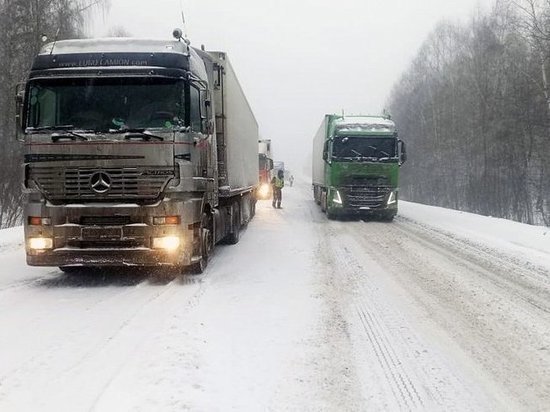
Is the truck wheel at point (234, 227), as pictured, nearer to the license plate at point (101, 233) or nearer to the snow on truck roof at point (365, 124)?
the license plate at point (101, 233)

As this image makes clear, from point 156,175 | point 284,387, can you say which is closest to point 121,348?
point 284,387

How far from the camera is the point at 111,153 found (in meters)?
6.36

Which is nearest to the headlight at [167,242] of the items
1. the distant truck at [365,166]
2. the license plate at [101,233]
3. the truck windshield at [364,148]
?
the license plate at [101,233]

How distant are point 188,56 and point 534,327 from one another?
18.6 feet

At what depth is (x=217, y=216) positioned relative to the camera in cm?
913

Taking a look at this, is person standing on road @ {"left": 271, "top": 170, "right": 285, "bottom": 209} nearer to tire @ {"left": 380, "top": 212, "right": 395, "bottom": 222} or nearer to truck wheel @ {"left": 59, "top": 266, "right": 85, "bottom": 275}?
tire @ {"left": 380, "top": 212, "right": 395, "bottom": 222}

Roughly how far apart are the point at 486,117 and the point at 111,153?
34.5 meters

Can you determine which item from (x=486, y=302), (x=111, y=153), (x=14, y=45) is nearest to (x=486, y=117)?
(x=14, y=45)

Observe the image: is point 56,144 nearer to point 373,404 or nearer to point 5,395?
point 5,395

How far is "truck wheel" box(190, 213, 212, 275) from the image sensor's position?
7617 millimetres

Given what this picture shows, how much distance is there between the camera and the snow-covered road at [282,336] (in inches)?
135

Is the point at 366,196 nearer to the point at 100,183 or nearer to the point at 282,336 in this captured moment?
the point at 100,183

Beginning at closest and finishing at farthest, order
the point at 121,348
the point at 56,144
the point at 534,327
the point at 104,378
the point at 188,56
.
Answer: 1. the point at 104,378
2. the point at 121,348
3. the point at 534,327
4. the point at 56,144
5. the point at 188,56

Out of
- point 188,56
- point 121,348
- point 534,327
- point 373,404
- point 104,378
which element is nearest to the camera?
point 373,404
